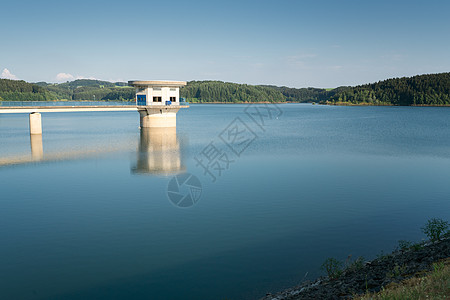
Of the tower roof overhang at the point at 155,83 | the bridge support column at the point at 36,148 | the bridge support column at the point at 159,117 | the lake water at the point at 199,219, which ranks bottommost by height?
the lake water at the point at 199,219

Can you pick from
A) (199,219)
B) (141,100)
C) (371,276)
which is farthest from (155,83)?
(371,276)

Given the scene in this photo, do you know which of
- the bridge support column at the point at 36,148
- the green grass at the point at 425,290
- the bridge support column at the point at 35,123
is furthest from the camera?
the bridge support column at the point at 35,123

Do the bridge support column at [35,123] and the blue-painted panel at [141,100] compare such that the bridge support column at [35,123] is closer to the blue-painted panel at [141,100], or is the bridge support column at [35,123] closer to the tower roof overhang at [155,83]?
the tower roof overhang at [155,83]

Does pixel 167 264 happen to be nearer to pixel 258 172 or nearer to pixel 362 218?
pixel 362 218

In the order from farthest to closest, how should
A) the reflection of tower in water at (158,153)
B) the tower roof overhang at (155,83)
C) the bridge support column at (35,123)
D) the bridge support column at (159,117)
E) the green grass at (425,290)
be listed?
the bridge support column at (159,117) < the tower roof overhang at (155,83) < the bridge support column at (35,123) < the reflection of tower in water at (158,153) < the green grass at (425,290)

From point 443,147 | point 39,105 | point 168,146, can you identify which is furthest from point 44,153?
→ point 443,147

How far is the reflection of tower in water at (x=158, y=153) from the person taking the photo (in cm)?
3403

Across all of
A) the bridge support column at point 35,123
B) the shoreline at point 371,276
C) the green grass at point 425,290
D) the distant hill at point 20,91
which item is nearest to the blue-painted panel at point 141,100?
the bridge support column at point 35,123

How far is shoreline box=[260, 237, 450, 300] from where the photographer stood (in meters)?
10.4

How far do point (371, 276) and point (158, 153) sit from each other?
34.5m

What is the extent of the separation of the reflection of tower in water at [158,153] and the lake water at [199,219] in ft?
1.07

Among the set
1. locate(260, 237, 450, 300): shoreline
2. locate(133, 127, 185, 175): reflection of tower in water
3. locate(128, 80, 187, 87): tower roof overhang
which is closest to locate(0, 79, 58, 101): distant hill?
locate(128, 80, 187, 87): tower roof overhang

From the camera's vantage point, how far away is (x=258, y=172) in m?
31.7

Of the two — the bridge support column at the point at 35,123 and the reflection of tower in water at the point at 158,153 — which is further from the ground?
the bridge support column at the point at 35,123
